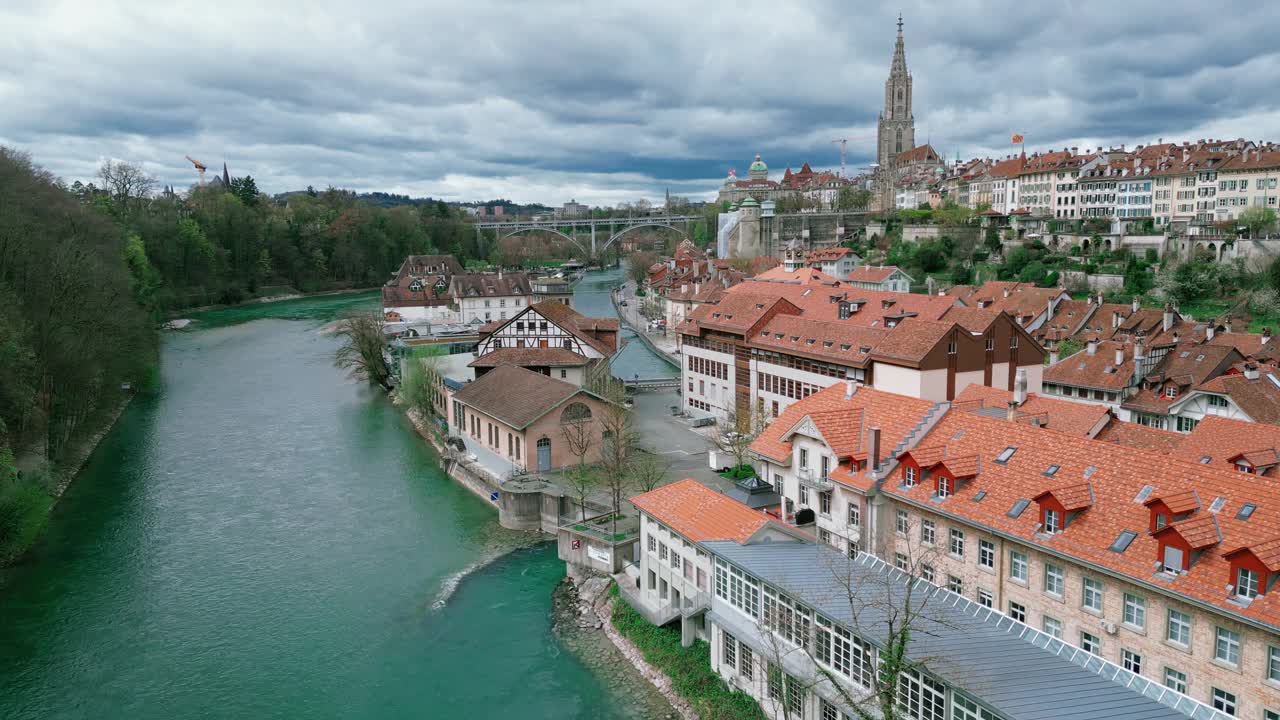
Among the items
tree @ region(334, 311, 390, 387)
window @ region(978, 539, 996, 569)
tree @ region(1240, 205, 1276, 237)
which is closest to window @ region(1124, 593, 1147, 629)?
window @ region(978, 539, 996, 569)

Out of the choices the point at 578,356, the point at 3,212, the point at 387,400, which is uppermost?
the point at 3,212

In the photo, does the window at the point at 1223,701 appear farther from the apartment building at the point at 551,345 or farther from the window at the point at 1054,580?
the apartment building at the point at 551,345

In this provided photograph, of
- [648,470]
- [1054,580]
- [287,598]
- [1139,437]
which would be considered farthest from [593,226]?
[1054,580]

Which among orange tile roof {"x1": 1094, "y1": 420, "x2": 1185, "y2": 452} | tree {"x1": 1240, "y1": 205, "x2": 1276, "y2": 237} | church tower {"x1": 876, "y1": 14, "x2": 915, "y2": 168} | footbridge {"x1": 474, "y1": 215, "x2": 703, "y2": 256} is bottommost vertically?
orange tile roof {"x1": 1094, "y1": 420, "x2": 1185, "y2": 452}

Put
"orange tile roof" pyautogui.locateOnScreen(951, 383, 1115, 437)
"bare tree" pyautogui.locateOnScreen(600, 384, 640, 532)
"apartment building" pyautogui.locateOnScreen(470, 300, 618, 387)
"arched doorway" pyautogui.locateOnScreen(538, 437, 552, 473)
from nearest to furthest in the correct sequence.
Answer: "orange tile roof" pyautogui.locateOnScreen(951, 383, 1115, 437), "bare tree" pyautogui.locateOnScreen(600, 384, 640, 532), "arched doorway" pyautogui.locateOnScreen(538, 437, 552, 473), "apartment building" pyautogui.locateOnScreen(470, 300, 618, 387)

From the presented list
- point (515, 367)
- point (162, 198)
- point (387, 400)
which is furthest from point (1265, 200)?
point (162, 198)

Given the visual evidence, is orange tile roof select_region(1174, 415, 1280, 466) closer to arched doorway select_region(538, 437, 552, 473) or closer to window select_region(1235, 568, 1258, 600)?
window select_region(1235, 568, 1258, 600)

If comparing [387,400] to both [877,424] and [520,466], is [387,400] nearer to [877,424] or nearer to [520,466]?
[520,466]
